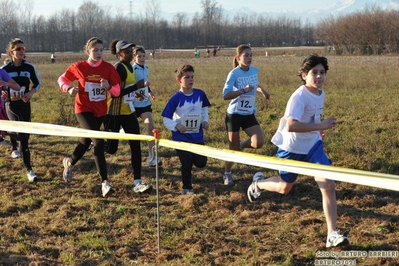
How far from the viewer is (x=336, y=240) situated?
463cm

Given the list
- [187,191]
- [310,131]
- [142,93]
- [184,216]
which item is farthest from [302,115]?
[142,93]

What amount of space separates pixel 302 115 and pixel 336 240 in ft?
4.04

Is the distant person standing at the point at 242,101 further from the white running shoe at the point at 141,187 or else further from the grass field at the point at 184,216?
the white running shoe at the point at 141,187

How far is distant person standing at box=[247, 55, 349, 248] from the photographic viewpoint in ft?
15.3

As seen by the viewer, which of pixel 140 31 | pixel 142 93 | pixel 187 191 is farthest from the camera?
pixel 140 31

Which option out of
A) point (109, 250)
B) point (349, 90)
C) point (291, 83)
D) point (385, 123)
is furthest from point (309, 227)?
point (291, 83)

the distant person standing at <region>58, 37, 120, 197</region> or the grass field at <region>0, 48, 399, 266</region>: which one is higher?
the distant person standing at <region>58, 37, 120, 197</region>

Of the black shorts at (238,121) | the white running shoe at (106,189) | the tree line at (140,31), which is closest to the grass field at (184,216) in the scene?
the white running shoe at (106,189)

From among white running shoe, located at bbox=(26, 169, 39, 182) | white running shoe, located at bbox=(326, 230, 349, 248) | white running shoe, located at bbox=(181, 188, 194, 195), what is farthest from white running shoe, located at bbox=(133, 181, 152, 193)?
white running shoe, located at bbox=(326, 230, 349, 248)

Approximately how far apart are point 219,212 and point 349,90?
11776mm

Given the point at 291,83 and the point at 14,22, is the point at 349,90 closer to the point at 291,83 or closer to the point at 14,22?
the point at 291,83

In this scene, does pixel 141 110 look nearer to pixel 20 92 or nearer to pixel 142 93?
pixel 142 93

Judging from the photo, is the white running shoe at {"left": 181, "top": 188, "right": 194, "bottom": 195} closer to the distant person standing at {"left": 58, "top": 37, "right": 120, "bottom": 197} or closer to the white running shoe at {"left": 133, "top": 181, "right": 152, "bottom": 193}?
the white running shoe at {"left": 133, "top": 181, "right": 152, "bottom": 193}

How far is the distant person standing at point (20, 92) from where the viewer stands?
7555mm
